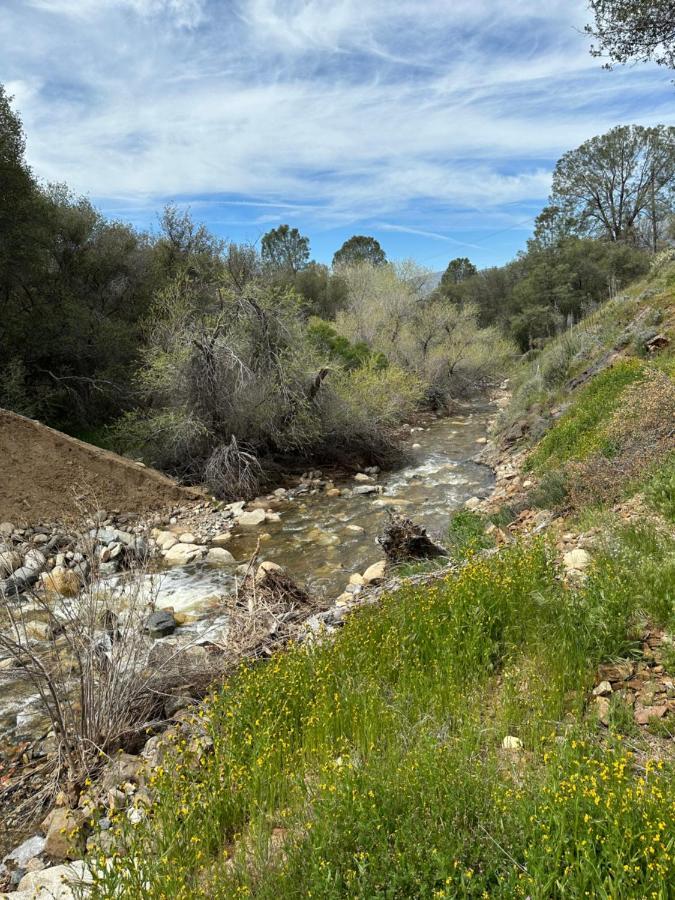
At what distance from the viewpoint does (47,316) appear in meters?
16.7

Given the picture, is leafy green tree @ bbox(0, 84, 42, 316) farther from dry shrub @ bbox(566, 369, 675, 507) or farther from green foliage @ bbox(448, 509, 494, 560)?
dry shrub @ bbox(566, 369, 675, 507)

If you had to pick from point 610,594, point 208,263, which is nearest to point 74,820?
point 610,594

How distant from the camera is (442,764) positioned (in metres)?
2.61

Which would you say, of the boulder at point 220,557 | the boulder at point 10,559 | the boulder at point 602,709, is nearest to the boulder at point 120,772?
the boulder at point 10,559

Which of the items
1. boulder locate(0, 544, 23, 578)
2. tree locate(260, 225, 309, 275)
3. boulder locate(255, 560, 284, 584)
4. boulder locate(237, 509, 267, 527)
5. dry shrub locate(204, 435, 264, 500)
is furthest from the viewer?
tree locate(260, 225, 309, 275)

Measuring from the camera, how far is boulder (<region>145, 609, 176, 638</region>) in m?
6.74

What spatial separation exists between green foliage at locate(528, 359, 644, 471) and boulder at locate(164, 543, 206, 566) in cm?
663

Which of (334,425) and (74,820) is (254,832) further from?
(334,425)

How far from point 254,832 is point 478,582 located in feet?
8.34

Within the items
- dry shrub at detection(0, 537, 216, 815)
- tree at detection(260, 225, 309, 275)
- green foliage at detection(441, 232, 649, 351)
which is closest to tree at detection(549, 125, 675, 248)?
green foliage at detection(441, 232, 649, 351)

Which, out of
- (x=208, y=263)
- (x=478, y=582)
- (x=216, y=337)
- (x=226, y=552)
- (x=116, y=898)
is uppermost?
(x=208, y=263)

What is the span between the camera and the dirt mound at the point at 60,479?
10.8m

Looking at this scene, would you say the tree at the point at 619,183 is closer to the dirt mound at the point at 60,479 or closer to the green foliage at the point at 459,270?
the green foliage at the point at 459,270

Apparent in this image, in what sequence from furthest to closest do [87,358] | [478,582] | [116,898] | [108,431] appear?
[87,358], [108,431], [478,582], [116,898]
